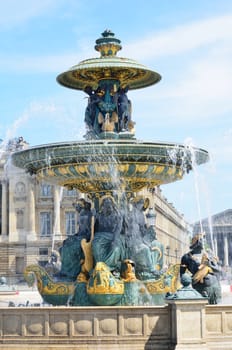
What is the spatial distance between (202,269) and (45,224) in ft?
224

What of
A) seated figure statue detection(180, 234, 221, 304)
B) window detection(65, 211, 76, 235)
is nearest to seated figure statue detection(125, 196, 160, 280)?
seated figure statue detection(180, 234, 221, 304)

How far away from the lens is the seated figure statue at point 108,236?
1294 centimetres

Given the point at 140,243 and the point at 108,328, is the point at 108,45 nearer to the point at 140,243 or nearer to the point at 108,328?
the point at 140,243

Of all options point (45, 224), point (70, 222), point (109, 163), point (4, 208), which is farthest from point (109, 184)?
point (4, 208)

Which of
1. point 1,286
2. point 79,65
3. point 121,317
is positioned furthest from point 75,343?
point 1,286

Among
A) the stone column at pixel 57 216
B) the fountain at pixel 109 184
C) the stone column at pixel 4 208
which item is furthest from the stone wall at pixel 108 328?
the stone column at pixel 4 208

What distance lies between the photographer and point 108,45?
14203mm

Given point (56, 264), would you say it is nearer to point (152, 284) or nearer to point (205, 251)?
point (152, 284)

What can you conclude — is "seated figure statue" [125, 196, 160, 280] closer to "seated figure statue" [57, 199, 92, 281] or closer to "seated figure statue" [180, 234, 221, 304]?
"seated figure statue" [57, 199, 92, 281]

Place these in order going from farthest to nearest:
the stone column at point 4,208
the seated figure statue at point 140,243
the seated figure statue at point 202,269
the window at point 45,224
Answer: the stone column at point 4,208 → the window at point 45,224 → the seated figure statue at point 140,243 → the seated figure statue at point 202,269

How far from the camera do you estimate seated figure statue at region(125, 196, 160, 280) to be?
43.3 ft

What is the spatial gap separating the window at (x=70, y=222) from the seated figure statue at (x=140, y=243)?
62.2 metres

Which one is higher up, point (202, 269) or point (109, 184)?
point (109, 184)

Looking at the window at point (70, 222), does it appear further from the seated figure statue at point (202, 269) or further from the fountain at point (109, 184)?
the seated figure statue at point (202, 269)
